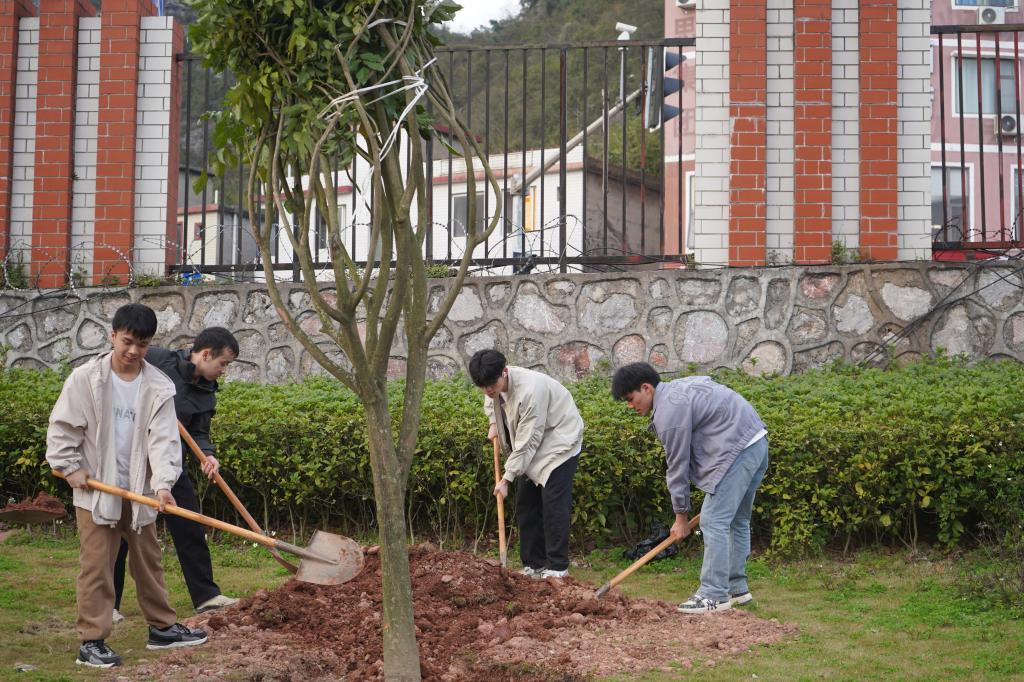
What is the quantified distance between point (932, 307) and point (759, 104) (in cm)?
224

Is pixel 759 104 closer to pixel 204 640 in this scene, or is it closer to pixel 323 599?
pixel 323 599

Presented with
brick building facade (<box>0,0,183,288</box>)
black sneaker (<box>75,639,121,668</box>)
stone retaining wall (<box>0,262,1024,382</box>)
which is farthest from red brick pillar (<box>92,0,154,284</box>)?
black sneaker (<box>75,639,121,668</box>)

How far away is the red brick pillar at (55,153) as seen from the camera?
9.98 metres

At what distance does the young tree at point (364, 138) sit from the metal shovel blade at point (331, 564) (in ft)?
4.51

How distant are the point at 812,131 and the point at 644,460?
3822 millimetres

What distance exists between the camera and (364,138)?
474 cm

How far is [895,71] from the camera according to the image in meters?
9.52

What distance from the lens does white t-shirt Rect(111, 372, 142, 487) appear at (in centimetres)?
541

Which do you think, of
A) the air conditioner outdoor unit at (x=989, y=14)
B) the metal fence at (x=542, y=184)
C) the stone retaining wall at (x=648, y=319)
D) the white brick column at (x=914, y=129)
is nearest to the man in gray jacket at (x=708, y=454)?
the metal fence at (x=542, y=184)

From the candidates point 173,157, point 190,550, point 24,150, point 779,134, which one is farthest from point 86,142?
point 779,134

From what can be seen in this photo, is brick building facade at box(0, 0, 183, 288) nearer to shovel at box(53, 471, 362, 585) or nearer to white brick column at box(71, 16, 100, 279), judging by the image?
white brick column at box(71, 16, 100, 279)

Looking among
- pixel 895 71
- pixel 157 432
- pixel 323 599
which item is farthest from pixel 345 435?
pixel 895 71

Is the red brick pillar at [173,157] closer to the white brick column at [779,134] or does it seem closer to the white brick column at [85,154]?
the white brick column at [85,154]

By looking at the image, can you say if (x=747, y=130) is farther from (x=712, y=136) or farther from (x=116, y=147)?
(x=116, y=147)
